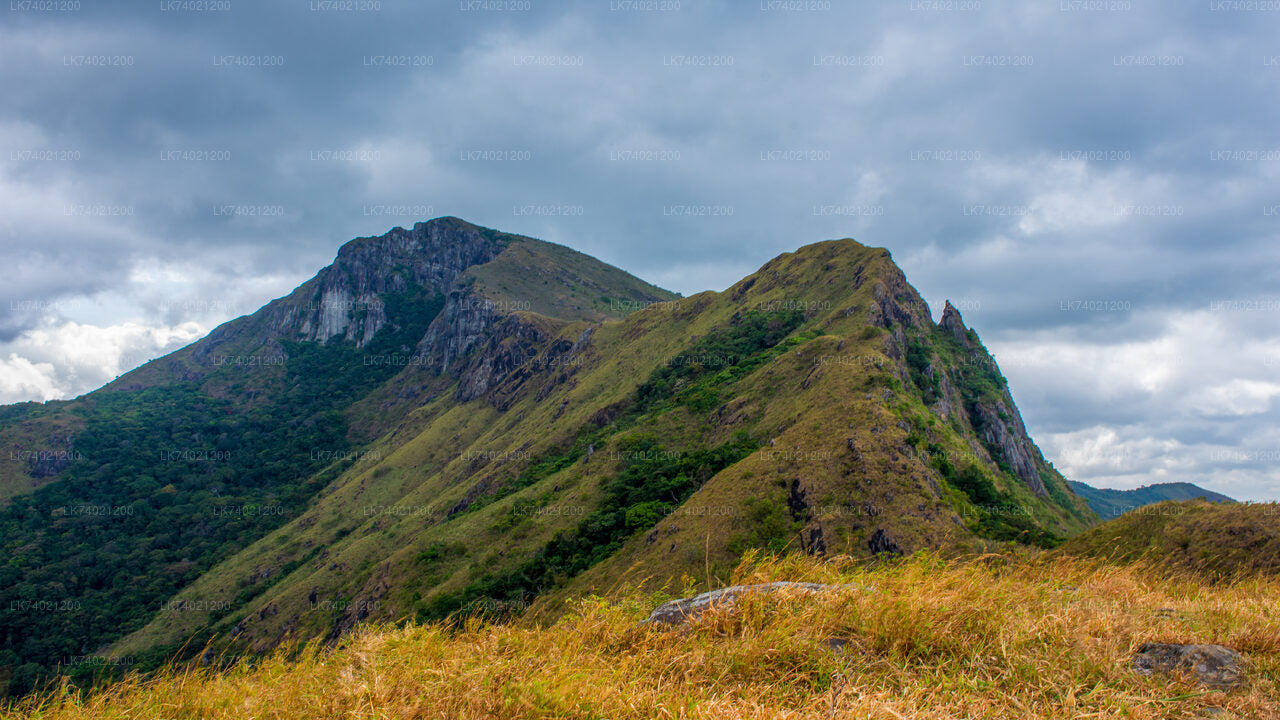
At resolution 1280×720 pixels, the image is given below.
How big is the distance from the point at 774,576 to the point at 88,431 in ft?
790

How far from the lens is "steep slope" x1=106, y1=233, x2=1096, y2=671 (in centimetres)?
4241

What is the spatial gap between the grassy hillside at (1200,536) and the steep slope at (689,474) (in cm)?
957

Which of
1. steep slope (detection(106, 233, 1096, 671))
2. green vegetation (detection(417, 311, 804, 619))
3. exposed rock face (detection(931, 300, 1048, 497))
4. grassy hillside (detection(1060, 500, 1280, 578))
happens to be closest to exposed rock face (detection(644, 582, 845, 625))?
steep slope (detection(106, 233, 1096, 671))

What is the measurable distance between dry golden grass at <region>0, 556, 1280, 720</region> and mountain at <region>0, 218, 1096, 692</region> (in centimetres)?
99

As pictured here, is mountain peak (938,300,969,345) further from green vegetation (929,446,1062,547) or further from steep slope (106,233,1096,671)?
green vegetation (929,446,1062,547)

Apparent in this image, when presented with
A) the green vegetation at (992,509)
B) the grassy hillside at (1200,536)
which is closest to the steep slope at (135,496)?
the green vegetation at (992,509)

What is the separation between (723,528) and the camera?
4250 cm

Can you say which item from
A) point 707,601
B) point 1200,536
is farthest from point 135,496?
point 1200,536

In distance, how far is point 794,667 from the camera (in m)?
4.90

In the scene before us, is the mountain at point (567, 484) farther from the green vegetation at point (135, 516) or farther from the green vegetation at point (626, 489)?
the green vegetation at point (135, 516)

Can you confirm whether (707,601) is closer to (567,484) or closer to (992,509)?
(992,509)

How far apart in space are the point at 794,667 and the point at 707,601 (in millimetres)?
1717

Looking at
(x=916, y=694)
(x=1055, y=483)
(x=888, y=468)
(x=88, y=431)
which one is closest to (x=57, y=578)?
(x=88, y=431)

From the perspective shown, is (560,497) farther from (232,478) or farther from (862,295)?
(232,478)
